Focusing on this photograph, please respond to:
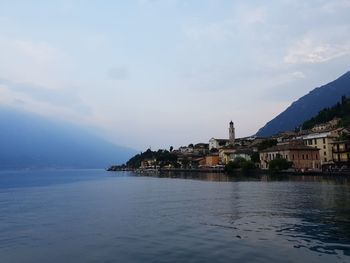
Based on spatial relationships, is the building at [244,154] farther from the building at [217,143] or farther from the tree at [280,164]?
the building at [217,143]

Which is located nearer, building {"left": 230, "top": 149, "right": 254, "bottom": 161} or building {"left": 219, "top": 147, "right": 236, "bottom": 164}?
building {"left": 230, "top": 149, "right": 254, "bottom": 161}

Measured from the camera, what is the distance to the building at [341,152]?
280ft

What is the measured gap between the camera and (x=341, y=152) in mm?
87312

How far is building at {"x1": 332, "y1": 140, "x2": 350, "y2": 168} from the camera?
280 feet

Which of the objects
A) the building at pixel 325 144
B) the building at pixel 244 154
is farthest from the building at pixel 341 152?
the building at pixel 244 154

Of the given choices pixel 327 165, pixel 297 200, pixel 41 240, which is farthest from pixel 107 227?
pixel 327 165

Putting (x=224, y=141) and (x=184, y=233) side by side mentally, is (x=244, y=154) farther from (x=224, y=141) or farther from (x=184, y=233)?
(x=184, y=233)

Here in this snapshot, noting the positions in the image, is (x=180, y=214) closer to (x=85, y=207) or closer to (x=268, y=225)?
(x=268, y=225)

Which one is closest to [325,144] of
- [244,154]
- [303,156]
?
[303,156]

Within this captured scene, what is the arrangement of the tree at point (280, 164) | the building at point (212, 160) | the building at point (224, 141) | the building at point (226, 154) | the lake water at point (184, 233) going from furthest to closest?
the building at point (224, 141)
the building at point (212, 160)
the building at point (226, 154)
the tree at point (280, 164)
the lake water at point (184, 233)

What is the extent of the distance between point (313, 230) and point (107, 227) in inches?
447

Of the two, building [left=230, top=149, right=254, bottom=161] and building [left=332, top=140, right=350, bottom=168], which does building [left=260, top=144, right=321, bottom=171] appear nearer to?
building [left=332, top=140, right=350, bottom=168]

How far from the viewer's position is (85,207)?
36.0m

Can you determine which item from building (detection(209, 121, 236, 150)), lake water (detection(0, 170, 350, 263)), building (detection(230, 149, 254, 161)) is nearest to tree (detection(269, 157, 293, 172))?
building (detection(230, 149, 254, 161))
